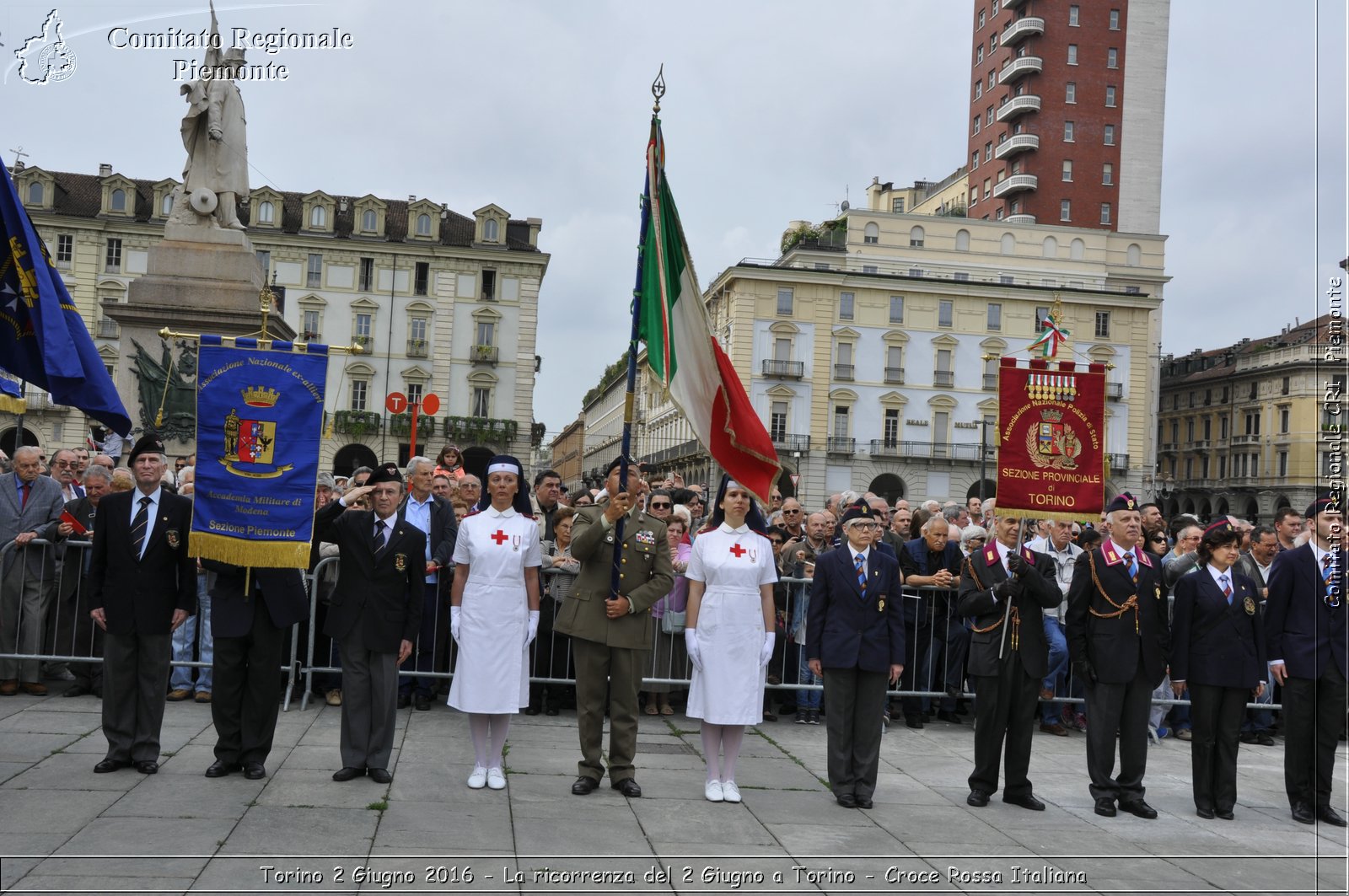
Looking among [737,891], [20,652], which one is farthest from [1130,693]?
[20,652]

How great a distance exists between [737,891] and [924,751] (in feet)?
15.1

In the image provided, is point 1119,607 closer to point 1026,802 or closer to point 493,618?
point 1026,802

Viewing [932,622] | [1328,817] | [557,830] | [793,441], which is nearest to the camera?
[557,830]

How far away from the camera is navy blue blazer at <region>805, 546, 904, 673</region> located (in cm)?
798

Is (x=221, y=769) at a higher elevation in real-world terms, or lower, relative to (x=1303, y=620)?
lower

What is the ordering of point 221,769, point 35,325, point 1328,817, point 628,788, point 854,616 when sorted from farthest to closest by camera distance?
1. point 1328,817
2. point 854,616
3. point 628,788
4. point 221,769
5. point 35,325

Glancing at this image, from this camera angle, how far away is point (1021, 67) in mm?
76688

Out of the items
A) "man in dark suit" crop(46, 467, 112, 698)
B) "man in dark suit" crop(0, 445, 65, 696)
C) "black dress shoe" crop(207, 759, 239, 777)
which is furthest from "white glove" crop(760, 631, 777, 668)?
"man in dark suit" crop(0, 445, 65, 696)

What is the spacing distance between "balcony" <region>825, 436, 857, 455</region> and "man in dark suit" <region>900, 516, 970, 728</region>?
198 ft

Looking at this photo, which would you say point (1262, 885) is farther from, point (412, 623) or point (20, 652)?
point (20, 652)

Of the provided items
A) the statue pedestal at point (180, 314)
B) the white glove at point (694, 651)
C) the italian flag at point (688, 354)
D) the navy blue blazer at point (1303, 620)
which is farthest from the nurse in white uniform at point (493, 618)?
the statue pedestal at point (180, 314)

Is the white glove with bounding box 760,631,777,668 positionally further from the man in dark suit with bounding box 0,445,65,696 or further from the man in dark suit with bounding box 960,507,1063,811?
the man in dark suit with bounding box 0,445,65,696

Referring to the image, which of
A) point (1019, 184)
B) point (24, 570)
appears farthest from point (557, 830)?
point (1019, 184)

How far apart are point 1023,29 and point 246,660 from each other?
77811 mm
